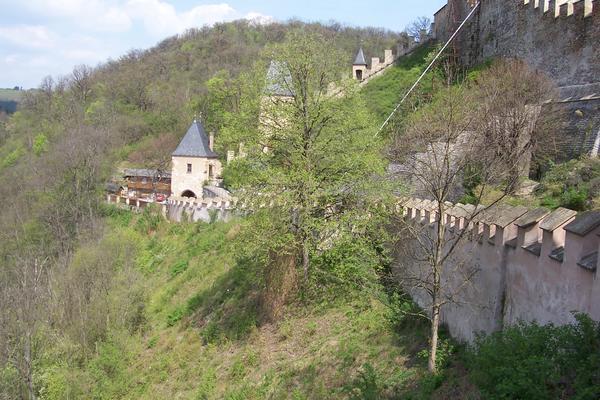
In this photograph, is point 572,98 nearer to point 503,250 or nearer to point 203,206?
point 503,250

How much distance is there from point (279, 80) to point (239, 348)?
282 inches

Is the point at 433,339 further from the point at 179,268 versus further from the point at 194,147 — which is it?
the point at 194,147

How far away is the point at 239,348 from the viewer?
14.7 m

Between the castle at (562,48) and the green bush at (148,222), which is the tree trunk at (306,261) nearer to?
the castle at (562,48)

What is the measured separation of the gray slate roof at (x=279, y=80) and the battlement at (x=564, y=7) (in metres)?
10.3

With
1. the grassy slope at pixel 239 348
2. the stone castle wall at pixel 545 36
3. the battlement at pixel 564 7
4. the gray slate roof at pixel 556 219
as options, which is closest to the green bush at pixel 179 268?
the grassy slope at pixel 239 348

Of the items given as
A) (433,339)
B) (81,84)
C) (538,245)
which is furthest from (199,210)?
(81,84)

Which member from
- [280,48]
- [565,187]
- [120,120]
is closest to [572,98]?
[565,187]

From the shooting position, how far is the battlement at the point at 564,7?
60.0ft

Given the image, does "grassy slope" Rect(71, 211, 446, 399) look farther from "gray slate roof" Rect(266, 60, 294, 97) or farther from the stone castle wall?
the stone castle wall

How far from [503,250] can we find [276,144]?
809cm

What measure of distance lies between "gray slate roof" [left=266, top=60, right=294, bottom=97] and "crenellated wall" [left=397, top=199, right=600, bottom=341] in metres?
6.32

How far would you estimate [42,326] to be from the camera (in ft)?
68.6

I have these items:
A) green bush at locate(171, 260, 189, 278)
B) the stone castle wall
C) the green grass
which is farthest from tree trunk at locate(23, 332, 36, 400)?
the green grass
